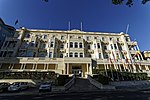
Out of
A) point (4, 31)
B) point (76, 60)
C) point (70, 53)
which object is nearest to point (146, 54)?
point (76, 60)

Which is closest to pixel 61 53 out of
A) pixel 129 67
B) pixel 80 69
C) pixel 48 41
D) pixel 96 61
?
pixel 48 41

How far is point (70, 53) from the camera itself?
39250 mm

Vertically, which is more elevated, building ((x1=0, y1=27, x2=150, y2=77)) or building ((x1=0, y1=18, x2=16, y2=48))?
building ((x1=0, y1=18, x2=16, y2=48))

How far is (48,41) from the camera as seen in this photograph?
42.7 metres

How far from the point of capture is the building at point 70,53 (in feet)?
111

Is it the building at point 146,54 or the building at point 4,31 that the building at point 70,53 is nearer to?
the building at point 146,54

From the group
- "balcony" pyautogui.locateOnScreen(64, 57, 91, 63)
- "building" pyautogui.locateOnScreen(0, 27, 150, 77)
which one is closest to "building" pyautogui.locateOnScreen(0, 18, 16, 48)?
"building" pyautogui.locateOnScreen(0, 27, 150, 77)

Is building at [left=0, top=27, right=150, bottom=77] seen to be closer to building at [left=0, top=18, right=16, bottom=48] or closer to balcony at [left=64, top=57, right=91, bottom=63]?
balcony at [left=64, top=57, right=91, bottom=63]

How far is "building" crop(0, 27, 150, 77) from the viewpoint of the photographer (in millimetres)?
33688

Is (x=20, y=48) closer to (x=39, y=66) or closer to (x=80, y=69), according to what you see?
(x=39, y=66)

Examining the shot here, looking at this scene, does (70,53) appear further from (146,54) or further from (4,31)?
(146,54)

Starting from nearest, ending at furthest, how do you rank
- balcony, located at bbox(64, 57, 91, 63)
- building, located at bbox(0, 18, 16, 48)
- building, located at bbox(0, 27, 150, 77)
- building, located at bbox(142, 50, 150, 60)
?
building, located at bbox(0, 27, 150, 77) → balcony, located at bbox(64, 57, 91, 63) → building, located at bbox(0, 18, 16, 48) → building, located at bbox(142, 50, 150, 60)

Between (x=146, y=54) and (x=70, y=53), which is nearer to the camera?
(x=70, y=53)

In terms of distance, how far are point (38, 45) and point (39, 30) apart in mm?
7583
